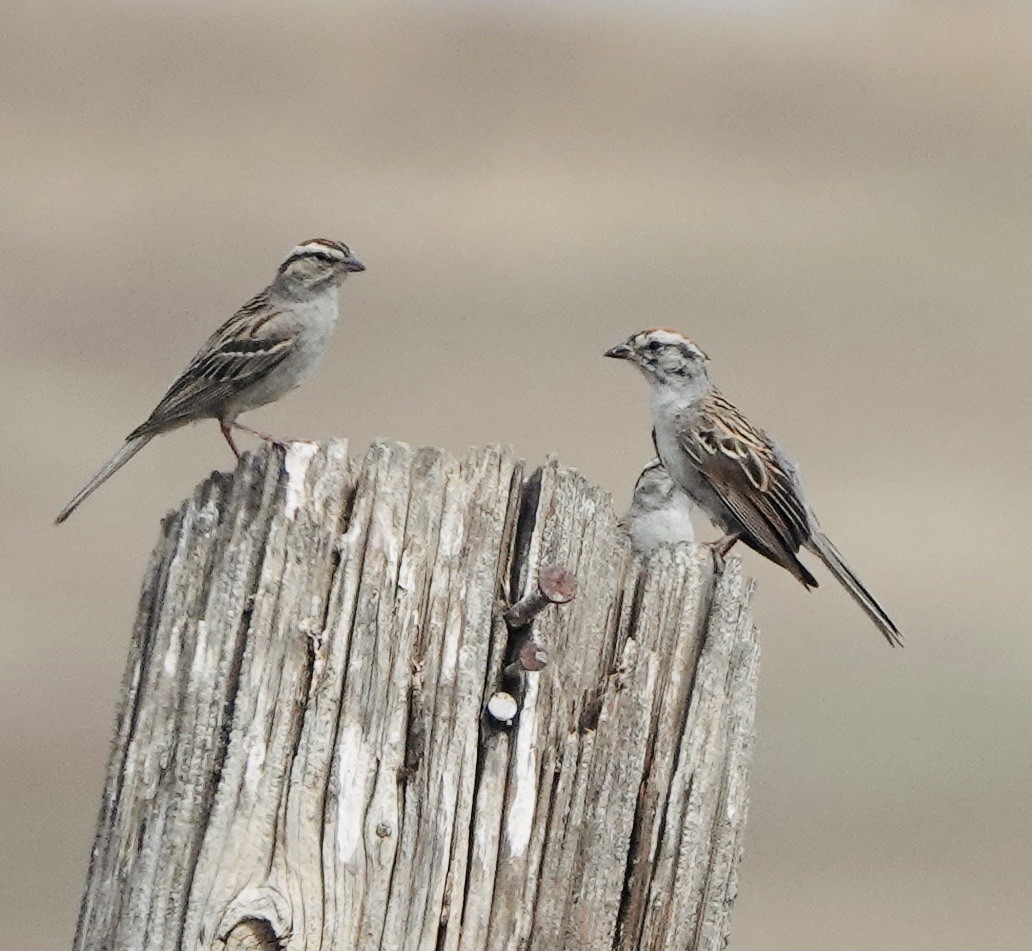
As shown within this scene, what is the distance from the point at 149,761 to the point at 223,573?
1.46ft

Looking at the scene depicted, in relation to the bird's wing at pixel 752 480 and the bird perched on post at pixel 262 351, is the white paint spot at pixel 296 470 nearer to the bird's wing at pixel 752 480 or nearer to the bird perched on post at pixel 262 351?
the bird perched on post at pixel 262 351

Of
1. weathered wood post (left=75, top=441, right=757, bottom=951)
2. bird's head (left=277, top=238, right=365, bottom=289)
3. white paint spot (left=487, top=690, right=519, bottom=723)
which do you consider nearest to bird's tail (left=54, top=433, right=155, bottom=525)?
bird's head (left=277, top=238, right=365, bottom=289)

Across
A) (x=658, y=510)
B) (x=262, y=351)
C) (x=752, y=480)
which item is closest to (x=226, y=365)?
→ (x=262, y=351)

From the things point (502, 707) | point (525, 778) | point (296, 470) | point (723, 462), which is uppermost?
point (723, 462)

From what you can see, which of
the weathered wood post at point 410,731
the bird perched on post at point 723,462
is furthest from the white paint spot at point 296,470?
the bird perched on post at point 723,462

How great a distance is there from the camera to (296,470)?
15.9 ft

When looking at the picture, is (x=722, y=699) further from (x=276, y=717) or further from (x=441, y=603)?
(x=276, y=717)

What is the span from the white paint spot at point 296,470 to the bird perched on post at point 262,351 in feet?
9.79

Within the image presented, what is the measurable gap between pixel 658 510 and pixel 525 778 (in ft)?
15.7

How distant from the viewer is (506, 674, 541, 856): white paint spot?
4.71 metres

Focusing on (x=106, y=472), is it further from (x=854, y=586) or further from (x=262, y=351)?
(x=854, y=586)

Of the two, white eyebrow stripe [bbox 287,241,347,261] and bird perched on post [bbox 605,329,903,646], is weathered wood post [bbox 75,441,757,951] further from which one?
white eyebrow stripe [bbox 287,241,347,261]

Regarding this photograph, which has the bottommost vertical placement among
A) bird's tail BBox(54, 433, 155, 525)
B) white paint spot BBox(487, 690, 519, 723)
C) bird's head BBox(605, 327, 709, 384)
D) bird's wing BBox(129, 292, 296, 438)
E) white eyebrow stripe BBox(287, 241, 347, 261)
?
white paint spot BBox(487, 690, 519, 723)

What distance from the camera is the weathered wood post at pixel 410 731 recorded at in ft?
15.1
